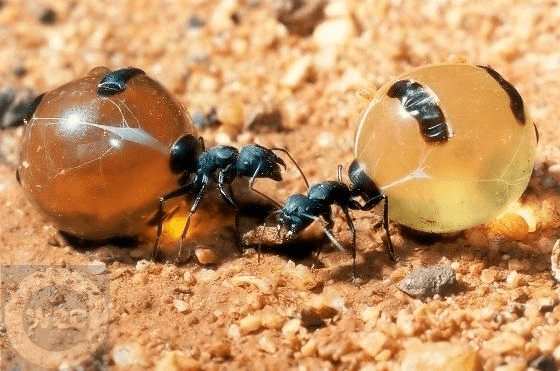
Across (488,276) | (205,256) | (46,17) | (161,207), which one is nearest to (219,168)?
(161,207)

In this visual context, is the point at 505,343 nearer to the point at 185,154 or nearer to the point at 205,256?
the point at 205,256

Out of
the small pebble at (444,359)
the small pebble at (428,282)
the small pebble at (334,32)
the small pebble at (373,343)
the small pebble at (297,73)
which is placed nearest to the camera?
the small pebble at (444,359)

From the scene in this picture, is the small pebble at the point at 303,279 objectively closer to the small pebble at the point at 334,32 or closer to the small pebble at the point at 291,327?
the small pebble at the point at 291,327

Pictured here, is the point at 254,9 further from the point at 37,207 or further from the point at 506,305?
the point at 506,305

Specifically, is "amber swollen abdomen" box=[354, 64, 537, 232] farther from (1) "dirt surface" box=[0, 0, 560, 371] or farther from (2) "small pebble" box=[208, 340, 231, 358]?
(2) "small pebble" box=[208, 340, 231, 358]

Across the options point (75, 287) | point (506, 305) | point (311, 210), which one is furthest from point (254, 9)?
point (506, 305)

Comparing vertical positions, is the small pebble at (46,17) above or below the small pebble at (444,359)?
above

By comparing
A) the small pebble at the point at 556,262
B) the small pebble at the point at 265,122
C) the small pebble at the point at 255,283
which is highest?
the small pebble at the point at 265,122

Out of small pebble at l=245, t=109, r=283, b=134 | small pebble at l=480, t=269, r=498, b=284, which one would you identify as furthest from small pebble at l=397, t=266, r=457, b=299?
small pebble at l=245, t=109, r=283, b=134

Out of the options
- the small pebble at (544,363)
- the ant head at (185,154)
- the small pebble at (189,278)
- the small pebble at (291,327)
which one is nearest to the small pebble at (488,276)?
the small pebble at (544,363)
